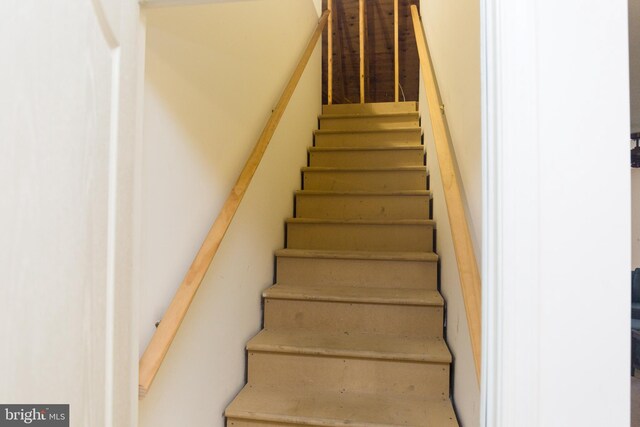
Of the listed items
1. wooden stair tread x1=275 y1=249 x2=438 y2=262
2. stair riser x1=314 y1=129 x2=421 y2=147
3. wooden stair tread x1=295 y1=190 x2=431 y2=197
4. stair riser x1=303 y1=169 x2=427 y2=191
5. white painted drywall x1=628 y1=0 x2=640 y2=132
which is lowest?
wooden stair tread x1=275 y1=249 x2=438 y2=262

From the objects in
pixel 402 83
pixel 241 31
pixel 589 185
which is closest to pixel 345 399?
pixel 589 185

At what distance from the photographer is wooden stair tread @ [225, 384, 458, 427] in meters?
1.46

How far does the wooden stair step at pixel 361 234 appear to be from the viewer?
2.37m

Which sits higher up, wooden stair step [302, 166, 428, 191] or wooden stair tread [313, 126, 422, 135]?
wooden stair tread [313, 126, 422, 135]

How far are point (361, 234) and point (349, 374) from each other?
38.4 inches

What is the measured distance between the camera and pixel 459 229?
1249 mm

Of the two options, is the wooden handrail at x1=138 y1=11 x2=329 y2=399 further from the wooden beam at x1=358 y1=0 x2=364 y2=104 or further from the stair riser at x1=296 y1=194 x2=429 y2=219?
the wooden beam at x1=358 y1=0 x2=364 y2=104

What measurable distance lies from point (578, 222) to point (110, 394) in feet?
3.01

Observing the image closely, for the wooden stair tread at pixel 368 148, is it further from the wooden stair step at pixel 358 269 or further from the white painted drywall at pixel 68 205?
the white painted drywall at pixel 68 205

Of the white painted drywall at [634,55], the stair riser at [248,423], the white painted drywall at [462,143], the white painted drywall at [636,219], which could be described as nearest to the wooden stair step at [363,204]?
the white painted drywall at [462,143]

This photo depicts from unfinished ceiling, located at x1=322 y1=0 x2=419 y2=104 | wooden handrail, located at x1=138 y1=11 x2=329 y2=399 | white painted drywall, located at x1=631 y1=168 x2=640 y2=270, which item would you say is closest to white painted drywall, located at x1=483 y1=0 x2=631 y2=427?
wooden handrail, located at x1=138 y1=11 x2=329 y2=399

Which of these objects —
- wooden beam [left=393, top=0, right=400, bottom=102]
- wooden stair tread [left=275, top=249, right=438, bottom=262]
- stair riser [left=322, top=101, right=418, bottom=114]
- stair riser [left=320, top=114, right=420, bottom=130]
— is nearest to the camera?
wooden stair tread [left=275, top=249, right=438, bottom=262]

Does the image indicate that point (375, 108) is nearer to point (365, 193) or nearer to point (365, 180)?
point (365, 180)

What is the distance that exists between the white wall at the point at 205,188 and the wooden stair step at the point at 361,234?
0.28 metres
